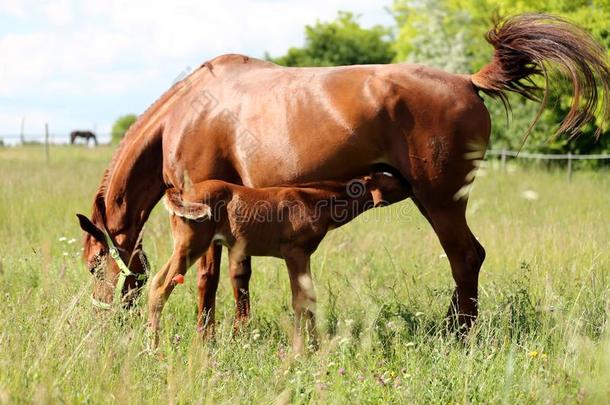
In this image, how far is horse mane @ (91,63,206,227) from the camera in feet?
19.4

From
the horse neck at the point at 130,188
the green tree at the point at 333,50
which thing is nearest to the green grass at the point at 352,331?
the horse neck at the point at 130,188

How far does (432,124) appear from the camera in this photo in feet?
17.0

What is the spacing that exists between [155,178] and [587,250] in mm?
3889

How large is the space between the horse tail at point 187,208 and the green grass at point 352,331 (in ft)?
2.36

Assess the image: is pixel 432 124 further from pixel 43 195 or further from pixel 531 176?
pixel 531 176

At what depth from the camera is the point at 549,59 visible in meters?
5.22

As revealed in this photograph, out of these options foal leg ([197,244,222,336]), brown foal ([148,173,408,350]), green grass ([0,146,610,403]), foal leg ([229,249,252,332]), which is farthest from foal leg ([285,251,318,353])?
foal leg ([197,244,222,336])

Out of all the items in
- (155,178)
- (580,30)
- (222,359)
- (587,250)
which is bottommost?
(222,359)

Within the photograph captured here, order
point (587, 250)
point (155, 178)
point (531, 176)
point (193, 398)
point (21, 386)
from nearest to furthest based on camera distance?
point (21, 386) → point (193, 398) → point (155, 178) → point (587, 250) → point (531, 176)

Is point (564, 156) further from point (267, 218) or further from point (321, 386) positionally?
point (321, 386)

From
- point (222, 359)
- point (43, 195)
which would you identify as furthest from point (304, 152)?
point (43, 195)

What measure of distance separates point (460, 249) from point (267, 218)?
1319 millimetres

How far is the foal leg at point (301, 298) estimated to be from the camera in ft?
15.7

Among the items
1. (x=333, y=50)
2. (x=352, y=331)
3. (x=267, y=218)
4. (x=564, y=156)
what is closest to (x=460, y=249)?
(x=352, y=331)
